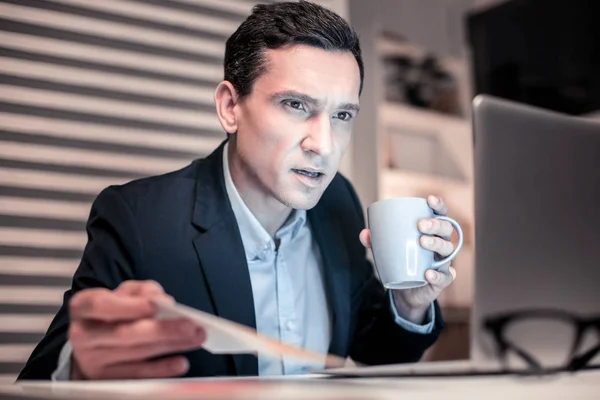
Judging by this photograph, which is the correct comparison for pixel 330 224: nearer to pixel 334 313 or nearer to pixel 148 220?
pixel 334 313

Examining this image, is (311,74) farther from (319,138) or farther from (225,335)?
(225,335)

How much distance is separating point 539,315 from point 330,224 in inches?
22.2

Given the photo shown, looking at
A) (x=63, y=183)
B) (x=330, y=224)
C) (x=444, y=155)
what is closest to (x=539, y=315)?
(x=330, y=224)

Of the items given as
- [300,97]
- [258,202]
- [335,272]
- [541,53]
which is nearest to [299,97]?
[300,97]

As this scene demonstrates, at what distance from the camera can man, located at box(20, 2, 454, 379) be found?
3.40 ft

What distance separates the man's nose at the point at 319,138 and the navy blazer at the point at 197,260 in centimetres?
18

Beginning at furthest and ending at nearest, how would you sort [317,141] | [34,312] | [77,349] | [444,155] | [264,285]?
[444,155] < [34,312] < [264,285] < [317,141] < [77,349]

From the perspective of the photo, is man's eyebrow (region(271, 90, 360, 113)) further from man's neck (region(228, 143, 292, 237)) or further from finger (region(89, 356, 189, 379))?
finger (region(89, 356, 189, 379))

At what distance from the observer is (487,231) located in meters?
0.72

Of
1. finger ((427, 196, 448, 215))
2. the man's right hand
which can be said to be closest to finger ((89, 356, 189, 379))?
the man's right hand

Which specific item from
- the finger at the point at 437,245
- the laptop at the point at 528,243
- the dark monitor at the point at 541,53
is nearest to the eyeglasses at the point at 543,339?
the laptop at the point at 528,243

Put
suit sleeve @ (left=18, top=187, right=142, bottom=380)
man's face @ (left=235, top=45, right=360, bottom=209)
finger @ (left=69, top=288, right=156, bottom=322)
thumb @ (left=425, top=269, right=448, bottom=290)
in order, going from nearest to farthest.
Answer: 1. finger @ (left=69, top=288, right=156, bottom=322)
2. suit sleeve @ (left=18, top=187, right=142, bottom=380)
3. thumb @ (left=425, top=269, right=448, bottom=290)
4. man's face @ (left=235, top=45, right=360, bottom=209)

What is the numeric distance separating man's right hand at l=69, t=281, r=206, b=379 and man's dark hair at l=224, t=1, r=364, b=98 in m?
0.58

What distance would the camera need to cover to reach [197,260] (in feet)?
3.47
